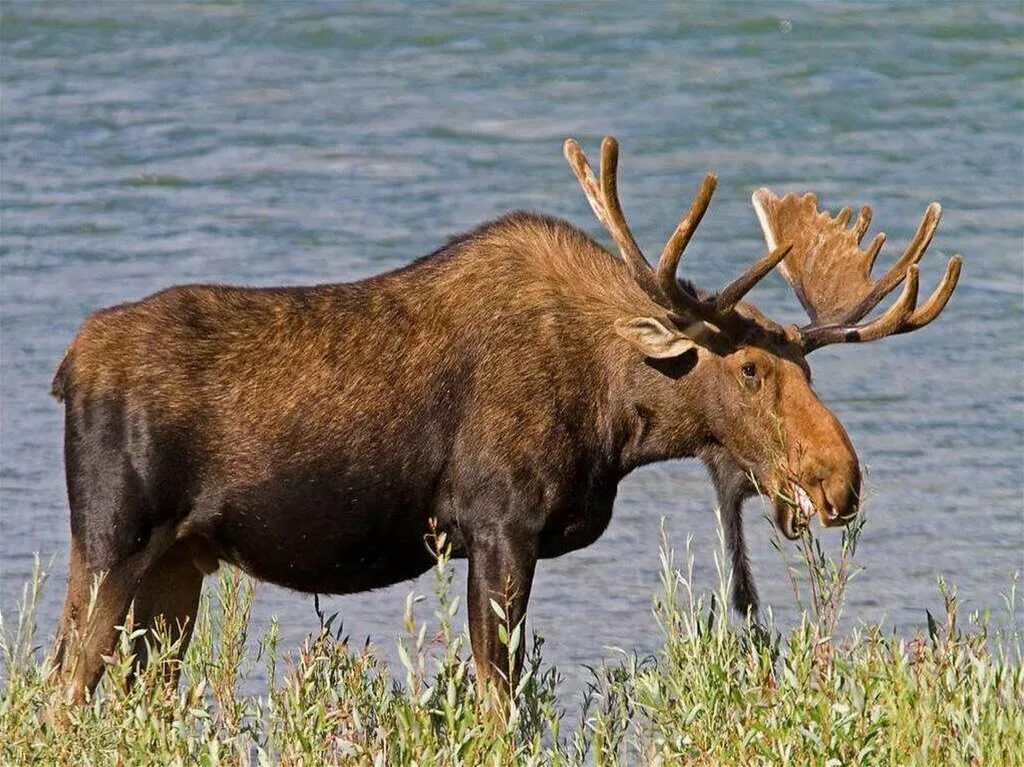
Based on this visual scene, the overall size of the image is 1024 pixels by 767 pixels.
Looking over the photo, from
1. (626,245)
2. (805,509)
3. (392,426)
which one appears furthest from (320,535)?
(805,509)

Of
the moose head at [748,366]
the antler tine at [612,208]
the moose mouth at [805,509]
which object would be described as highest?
A: the antler tine at [612,208]

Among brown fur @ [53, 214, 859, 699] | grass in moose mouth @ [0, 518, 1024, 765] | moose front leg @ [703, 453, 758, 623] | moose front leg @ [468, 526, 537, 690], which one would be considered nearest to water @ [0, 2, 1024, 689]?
moose front leg @ [703, 453, 758, 623]

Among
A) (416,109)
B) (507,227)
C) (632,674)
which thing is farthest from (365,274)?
(632,674)

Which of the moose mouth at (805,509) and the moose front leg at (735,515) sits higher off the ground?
the moose mouth at (805,509)

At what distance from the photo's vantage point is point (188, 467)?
776 cm

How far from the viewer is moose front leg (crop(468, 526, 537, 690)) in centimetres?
786

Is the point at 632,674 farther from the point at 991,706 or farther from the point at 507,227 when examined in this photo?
the point at 507,227

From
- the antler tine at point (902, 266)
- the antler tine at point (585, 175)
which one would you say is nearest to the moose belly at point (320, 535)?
the antler tine at point (585, 175)

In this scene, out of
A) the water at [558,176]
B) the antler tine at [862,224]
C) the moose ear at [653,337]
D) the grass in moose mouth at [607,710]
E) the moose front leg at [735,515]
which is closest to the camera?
the grass in moose mouth at [607,710]

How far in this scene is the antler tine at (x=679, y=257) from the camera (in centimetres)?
754

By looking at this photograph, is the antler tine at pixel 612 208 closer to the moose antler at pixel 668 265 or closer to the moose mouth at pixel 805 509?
the moose antler at pixel 668 265

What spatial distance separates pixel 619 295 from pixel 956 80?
12.5m

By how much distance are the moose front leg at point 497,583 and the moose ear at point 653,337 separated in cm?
76

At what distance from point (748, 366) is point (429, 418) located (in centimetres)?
112
